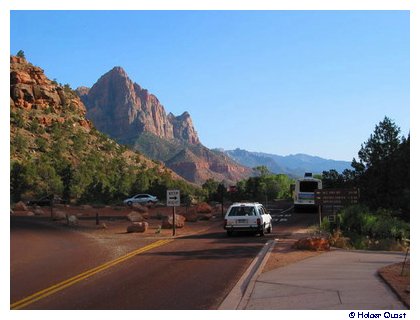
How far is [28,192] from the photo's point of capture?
67.8 metres

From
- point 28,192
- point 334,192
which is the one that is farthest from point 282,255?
point 28,192

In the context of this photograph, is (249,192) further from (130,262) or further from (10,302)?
(10,302)

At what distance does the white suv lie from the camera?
81.4 ft

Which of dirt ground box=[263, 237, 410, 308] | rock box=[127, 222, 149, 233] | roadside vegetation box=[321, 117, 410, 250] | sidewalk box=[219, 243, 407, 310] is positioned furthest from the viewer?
rock box=[127, 222, 149, 233]

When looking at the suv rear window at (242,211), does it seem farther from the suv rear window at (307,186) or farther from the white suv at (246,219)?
the suv rear window at (307,186)

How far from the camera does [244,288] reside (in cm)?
1121

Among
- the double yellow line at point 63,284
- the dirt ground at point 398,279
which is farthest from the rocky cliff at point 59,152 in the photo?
the dirt ground at point 398,279

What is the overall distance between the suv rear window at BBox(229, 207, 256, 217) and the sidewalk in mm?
10067

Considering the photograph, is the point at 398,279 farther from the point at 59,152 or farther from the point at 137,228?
the point at 59,152

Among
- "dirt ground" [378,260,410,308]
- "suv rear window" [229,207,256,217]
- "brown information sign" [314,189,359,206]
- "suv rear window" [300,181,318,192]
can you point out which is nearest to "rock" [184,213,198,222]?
"suv rear window" [300,181,318,192]

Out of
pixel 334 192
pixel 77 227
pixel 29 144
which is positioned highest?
pixel 29 144

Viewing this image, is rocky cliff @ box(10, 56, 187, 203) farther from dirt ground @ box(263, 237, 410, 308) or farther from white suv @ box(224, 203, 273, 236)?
dirt ground @ box(263, 237, 410, 308)

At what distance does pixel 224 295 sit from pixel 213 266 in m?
4.35

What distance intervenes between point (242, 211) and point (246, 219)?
1.87 feet
